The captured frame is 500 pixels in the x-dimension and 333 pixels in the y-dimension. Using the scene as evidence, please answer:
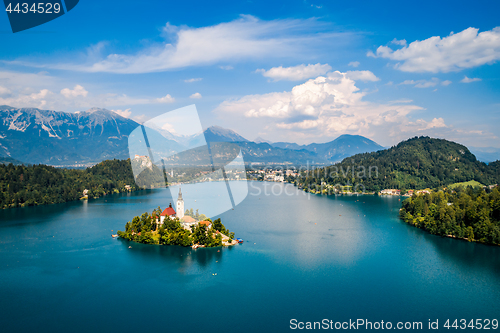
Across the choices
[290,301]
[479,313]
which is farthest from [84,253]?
[479,313]

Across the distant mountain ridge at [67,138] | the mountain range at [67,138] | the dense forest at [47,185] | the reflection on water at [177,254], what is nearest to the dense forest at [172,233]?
the reflection on water at [177,254]

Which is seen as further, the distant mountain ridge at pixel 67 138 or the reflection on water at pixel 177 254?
the distant mountain ridge at pixel 67 138

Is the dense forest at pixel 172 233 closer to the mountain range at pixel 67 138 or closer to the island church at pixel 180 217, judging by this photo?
the island church at pixel 180 217

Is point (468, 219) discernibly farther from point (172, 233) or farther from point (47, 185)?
point (47, 185)

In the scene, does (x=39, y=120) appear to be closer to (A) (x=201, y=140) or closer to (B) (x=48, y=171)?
(B) (x=48, y=171)

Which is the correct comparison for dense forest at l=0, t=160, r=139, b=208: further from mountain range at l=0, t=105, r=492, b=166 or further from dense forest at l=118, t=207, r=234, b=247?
mountain range at l=0, t=105, r=492, b=166

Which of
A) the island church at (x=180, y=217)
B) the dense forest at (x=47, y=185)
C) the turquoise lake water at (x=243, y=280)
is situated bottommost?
the turquoise lake water at (x=243, y=280)

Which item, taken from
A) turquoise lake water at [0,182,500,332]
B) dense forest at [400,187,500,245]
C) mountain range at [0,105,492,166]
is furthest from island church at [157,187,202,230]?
mountain range at [0,105,492,166]

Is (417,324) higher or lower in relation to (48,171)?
lower
